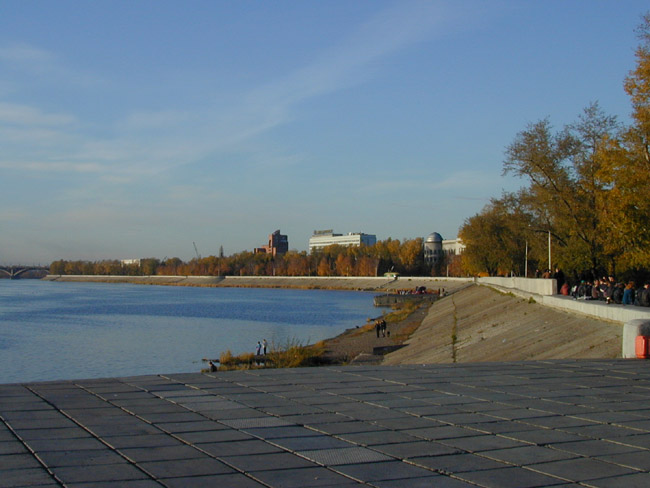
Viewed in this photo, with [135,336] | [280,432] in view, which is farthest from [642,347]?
[135,336]

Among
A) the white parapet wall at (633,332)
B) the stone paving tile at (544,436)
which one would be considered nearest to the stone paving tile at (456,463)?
the stone paving tile at (544,436)

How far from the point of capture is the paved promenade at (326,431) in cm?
585

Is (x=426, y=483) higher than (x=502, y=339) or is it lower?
higher

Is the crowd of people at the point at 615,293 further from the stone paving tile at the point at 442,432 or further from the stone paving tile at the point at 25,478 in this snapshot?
the stone paving tile at the point at 25,478

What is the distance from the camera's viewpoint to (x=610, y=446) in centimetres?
702

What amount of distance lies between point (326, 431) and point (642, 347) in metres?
9.16

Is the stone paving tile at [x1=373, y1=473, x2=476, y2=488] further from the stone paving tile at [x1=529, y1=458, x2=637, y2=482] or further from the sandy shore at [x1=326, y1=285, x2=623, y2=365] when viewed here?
the sandy shore at [x1=326, y1=285, x2=623, y2=365]

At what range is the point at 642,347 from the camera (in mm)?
14180

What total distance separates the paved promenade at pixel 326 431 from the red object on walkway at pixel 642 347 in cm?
290

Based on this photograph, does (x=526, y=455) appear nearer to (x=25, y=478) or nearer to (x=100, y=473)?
(x=100, y=473)

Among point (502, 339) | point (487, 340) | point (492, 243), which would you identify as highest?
point (492, 243)

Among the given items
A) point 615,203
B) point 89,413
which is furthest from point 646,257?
point 89,413

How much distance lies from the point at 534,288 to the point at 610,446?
3578 cm

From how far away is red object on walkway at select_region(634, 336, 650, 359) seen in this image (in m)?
14.1
